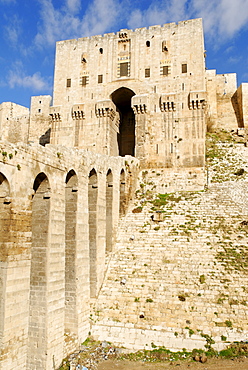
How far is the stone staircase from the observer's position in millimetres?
12094

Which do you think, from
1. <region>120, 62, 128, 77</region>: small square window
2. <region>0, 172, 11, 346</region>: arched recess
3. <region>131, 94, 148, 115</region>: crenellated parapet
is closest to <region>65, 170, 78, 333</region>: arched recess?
<region>0, 172, 11, 346</region>: arched recess

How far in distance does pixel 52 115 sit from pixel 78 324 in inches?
813

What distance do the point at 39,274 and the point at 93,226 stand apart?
15.5 feet

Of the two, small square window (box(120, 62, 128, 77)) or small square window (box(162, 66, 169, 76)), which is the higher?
small square window (box(120, 62, 128, 77))

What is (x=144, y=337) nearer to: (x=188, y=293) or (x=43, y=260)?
(x=188, y=293)

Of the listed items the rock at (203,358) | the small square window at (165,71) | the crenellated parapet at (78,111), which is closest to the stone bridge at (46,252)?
the rock at (203,358)

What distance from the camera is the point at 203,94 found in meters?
25.1

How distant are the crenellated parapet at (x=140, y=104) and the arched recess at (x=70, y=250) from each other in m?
14.1

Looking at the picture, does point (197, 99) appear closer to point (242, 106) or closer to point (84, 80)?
point (242, 106)

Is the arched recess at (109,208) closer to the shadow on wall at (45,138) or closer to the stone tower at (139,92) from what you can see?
the stone tower at (139,92)

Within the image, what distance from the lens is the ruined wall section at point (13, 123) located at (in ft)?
118

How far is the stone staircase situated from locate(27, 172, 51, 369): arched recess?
2879 millimetres

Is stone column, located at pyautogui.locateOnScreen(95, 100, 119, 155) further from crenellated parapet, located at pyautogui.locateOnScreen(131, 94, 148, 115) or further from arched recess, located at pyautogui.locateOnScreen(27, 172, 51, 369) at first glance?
arched recess, located at pyautogui.locateOnScreen(27, 172, 51, 369)

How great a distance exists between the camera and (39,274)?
11.1m
